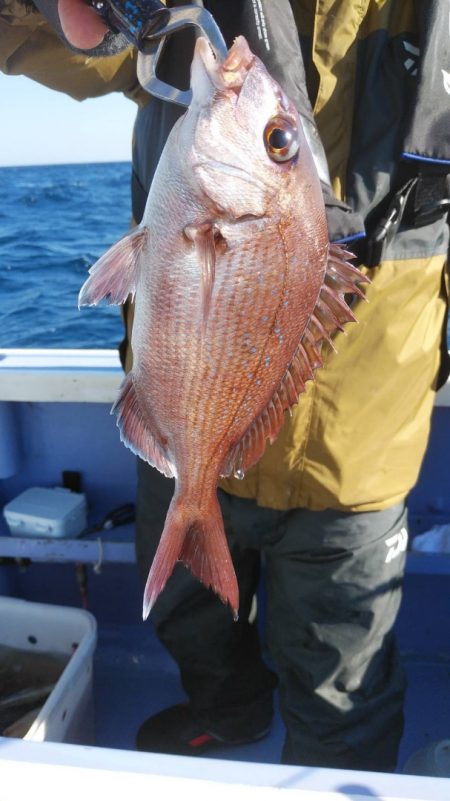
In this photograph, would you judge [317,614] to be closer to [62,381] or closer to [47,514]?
[47,514]

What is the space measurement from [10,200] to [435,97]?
2099cm

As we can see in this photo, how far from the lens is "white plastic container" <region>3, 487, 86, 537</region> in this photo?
266cm

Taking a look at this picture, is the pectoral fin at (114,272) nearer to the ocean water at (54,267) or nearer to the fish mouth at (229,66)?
the fish mouth at (229,66)

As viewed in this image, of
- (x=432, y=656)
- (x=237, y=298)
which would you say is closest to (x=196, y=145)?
(x=237, y=298)

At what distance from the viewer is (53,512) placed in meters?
2.69

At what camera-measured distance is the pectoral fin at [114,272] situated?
121 centimetres

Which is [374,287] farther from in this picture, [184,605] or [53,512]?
[53,512]

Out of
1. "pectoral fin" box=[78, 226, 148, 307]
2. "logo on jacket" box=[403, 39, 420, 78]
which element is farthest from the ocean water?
"pectoral fin" box=[78, 226, 148, 307]

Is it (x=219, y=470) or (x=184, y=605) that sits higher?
(x=219, y=470)

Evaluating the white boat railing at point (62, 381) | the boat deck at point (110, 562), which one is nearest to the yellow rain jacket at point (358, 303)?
the boat deck at point (110, 562)

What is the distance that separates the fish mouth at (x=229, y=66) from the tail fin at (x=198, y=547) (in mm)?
755

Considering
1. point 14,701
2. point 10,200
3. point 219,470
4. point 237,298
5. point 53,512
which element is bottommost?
point 10,200

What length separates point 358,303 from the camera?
1.67 metres

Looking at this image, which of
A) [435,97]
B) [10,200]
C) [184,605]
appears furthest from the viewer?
[10,200]
